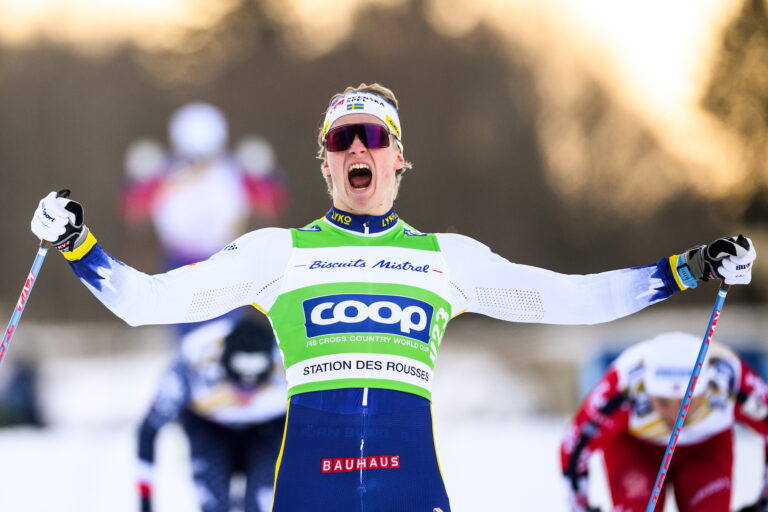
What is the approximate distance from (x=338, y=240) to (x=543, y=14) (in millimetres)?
21746

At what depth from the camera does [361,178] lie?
3457mm

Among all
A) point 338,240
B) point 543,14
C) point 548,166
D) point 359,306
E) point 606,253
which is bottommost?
point 359,306

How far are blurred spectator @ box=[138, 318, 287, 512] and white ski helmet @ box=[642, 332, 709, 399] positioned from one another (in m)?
1.67

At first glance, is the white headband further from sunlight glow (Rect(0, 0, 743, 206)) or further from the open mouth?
sunlight glow (Rect(0, 0, 743, 206))

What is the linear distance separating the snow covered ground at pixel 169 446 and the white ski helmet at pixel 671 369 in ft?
7.05

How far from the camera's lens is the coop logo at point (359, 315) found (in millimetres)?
3207

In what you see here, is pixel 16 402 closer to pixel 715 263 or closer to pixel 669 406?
pixel 669 406

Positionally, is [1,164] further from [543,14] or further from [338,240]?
[338,240]

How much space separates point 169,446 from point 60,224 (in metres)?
7.14

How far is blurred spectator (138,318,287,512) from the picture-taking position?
17.7 ft

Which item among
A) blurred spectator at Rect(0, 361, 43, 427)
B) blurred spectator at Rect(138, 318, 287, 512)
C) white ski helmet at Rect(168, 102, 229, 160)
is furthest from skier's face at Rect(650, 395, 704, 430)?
blurred spectator at Rect(0, 361, 43, 427)

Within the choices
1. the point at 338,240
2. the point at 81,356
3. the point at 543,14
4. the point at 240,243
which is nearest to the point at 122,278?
the point at 240,243

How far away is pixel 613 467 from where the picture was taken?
549cm

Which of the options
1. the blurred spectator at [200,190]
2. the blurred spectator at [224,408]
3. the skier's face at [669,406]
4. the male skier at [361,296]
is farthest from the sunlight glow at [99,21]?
the male skier at [361,296]
